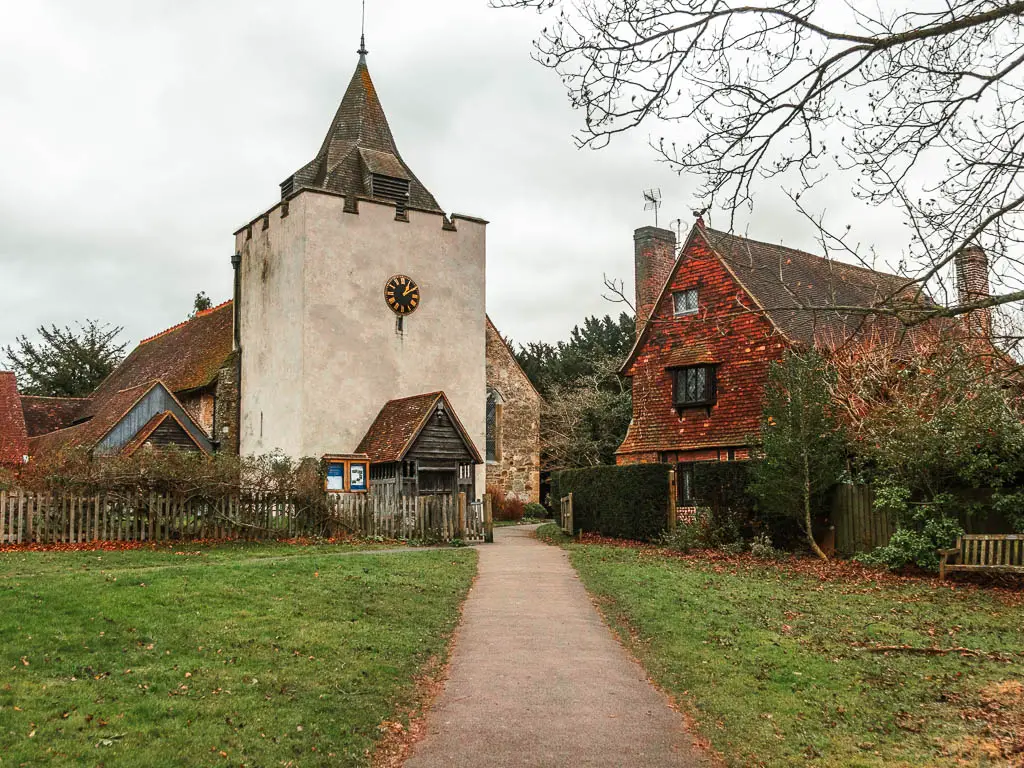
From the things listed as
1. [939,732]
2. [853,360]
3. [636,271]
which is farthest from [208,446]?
[939,732]

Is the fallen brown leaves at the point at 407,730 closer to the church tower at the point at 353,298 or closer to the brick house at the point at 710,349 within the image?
the brick house at the point at 710,349

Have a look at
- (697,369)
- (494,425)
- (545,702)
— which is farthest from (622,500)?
(545,702)

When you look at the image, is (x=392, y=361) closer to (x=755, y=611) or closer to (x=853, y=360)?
(x=853, y=360)

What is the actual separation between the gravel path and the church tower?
15.8m

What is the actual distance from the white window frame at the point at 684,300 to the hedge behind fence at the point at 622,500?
5.89 meters

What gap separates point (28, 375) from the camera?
47.2 meters

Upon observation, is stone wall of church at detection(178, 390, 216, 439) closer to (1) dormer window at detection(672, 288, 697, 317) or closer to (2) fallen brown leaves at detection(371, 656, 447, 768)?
(1) dormer window at detection(672, 288, 697, 317)

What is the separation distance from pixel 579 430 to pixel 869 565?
2612cm

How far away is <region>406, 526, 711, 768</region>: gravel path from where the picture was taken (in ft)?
23.0

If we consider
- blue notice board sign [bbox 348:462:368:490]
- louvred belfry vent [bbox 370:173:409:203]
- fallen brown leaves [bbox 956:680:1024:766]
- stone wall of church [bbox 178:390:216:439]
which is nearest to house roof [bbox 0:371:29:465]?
stone wall of church [bbox 178:390:216:439]

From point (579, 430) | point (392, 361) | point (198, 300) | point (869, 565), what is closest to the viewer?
point (869, 565)

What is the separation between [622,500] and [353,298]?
33.8 ft

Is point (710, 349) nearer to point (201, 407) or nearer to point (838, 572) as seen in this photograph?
point (838, 572)

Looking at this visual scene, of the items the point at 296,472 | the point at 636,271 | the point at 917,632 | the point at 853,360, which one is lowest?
the point at 917,632
